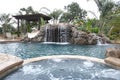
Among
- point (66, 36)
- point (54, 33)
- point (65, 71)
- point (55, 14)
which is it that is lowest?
point (65, 71)

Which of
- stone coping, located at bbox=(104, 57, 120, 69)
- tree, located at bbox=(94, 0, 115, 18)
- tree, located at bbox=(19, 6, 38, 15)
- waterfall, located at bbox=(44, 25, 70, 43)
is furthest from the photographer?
tree, located at bbox=(19, 6, 38, 15)

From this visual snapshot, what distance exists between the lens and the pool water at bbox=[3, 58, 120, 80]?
5.30 metres

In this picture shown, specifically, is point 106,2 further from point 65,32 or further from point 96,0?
point 65,32

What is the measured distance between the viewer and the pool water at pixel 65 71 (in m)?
5.30

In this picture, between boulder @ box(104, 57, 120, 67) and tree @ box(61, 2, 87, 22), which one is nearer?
boulder @ box(104, 57, 120, 67)

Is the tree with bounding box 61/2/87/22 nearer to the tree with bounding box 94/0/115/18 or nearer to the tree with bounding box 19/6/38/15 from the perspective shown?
the tree with bounding box 19/6/38/15

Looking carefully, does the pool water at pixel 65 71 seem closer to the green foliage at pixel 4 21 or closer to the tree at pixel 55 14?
the tree at pixel 55 14

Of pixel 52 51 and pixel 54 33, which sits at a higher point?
pixel 54 33

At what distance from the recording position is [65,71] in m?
5.92

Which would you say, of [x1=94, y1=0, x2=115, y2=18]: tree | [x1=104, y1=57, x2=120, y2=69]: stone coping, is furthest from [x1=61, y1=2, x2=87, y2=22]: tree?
[x1=104, y1=57, x2=120, y2=69]: stone coping

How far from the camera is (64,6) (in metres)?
37.5

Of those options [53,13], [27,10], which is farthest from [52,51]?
[27,10]

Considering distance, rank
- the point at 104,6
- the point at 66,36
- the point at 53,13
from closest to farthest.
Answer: the point at 66,36 → the point at 104,6 → the point at 53,13

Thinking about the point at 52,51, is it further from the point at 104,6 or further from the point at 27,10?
the point at 27,10
